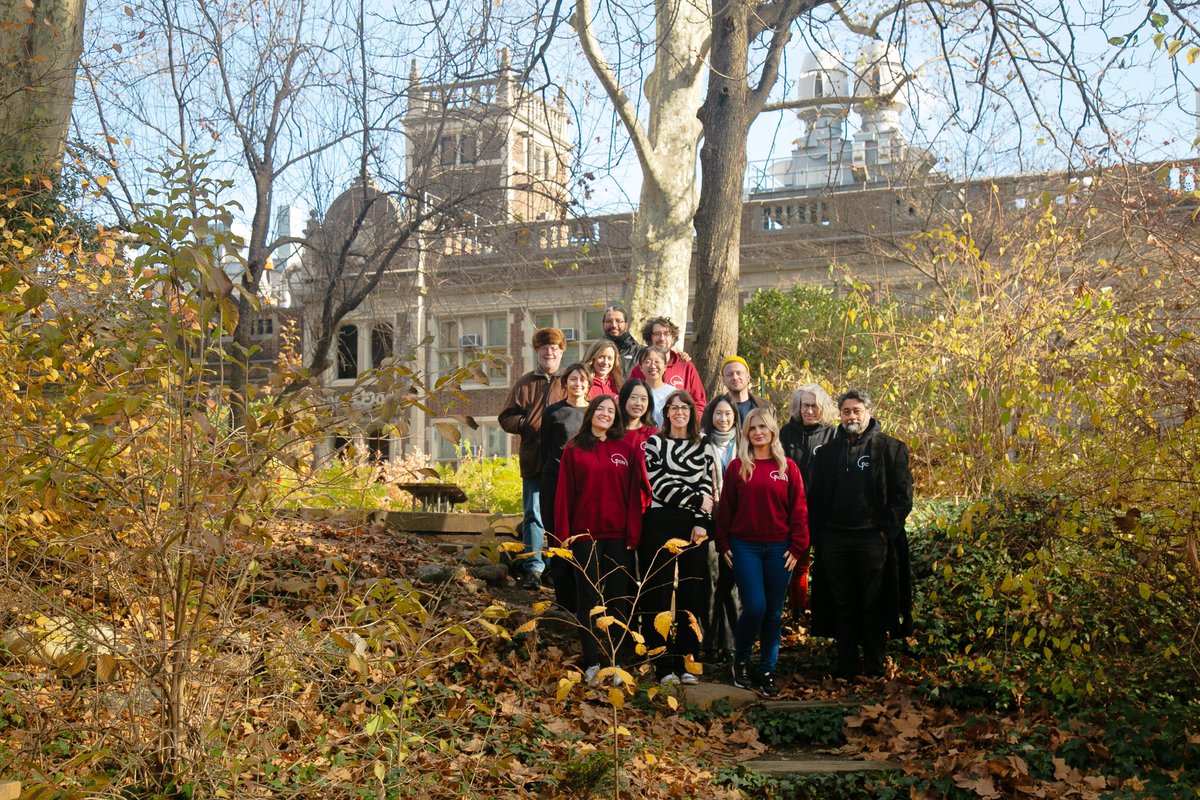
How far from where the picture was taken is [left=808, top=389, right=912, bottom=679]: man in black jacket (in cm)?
815

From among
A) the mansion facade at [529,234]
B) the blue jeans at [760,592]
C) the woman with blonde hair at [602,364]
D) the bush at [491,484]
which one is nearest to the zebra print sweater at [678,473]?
the blue jeans at [760,592]

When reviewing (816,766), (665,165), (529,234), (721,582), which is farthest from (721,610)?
(529,234)

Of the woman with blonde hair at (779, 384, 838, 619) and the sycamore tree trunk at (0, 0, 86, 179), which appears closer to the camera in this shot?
the woman with blonde hair at (779, 384, 838, 619)

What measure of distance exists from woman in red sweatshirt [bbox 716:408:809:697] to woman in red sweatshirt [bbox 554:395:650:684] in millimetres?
628

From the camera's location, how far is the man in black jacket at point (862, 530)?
26.7 feet

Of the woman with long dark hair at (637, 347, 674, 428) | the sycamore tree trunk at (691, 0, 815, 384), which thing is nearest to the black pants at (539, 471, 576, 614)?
the woman with long dark hair at (637, 347, 674, 428)

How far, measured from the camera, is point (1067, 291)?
37.9ft

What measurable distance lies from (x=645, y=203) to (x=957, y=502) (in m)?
4.17

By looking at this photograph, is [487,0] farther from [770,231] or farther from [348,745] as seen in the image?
[770,231]

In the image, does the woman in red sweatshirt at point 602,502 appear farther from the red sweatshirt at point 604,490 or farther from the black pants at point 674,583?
the black pants at point 674,583

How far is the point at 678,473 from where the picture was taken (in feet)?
26.2

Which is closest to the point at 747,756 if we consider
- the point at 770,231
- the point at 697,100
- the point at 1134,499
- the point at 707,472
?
the point at 707,472

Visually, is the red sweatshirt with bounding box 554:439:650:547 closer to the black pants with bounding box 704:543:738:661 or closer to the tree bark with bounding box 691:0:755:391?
the black pants with bounding box 704:543:738:661

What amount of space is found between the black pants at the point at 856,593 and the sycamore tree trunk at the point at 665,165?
3.64 meters
